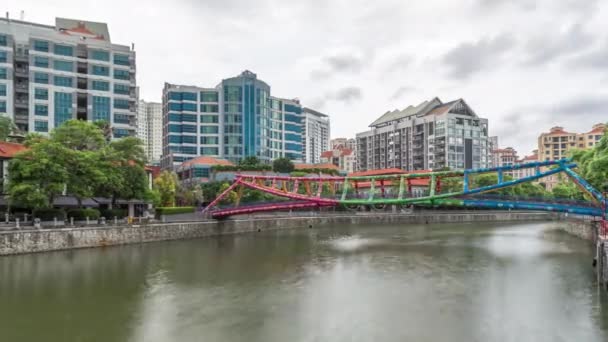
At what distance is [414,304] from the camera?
52.6ft

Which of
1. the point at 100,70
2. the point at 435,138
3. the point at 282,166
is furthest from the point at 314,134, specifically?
the point at 100,70

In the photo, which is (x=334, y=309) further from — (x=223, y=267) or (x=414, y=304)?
(x=223, y=267)

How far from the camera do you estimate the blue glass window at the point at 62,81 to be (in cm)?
5294

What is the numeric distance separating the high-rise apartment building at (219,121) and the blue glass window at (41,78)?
30.2 metres

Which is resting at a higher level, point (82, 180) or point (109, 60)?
point (109, 60)

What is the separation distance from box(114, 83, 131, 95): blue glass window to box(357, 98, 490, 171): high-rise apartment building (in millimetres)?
57968

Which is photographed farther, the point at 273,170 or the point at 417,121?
the point at 417,121

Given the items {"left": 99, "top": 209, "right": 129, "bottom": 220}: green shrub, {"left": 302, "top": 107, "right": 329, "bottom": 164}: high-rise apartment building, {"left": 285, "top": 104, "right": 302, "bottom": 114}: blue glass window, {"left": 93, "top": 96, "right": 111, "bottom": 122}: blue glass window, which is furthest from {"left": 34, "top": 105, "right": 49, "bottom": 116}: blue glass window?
{"left": 302, "top": 107, "right": 329, "bottom": 164}: high-rise apartment building

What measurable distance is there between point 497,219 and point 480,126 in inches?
1303

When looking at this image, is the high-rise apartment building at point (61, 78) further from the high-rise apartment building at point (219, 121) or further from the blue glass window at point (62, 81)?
the high-rise apartment building at point (219, 121)

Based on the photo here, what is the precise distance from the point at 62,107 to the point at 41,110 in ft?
7.05

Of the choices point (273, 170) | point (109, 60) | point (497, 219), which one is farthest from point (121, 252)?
point (497, 219)

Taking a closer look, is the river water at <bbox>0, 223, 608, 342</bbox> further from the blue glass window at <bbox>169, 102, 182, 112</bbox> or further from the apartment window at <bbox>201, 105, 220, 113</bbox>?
the blue glass window at <bbox>169, 102, 182, 112</bbox>

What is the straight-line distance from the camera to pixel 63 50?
53500mm
